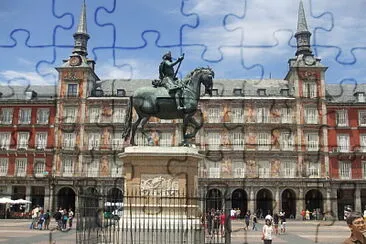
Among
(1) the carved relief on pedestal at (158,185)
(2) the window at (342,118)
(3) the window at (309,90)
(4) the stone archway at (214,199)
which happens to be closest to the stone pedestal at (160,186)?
(1) the carved relief on pedestal at (158,185)

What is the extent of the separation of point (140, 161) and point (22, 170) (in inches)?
1789

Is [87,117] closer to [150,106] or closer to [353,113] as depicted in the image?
[353,113]

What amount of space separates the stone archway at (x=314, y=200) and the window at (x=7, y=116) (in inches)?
1475

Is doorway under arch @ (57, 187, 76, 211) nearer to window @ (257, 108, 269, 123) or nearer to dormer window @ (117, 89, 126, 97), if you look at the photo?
dormer window @ (117, 89, 126, 97)

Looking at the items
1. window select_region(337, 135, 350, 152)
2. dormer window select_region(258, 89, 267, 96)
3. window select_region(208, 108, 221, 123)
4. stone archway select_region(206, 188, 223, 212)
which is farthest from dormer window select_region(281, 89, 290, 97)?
stone archway select_region(206, 188, 223, 212)

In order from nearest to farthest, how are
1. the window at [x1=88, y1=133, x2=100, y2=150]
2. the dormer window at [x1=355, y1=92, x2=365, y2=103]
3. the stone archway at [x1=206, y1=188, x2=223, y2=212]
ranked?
the stone archway at [x1=206, y1=188, x2=223, y2=212] → the window at [x1=88, y1=133, x2=100, y2=150] → the dormer window at [x1=355, y1=92, x2=365, y2=103]

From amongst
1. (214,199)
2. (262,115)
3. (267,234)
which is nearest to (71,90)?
(262,115)

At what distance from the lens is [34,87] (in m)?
62.9

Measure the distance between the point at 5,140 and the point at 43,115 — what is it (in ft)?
18.5

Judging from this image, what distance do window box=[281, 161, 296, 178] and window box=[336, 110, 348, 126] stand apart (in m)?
7.87

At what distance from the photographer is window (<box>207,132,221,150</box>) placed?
185 feet

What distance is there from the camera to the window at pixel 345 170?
55.3 meters

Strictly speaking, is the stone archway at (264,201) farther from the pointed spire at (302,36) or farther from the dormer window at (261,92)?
the pointed spire at (302,36)

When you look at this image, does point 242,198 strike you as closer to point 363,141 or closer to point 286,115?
point 286,115
